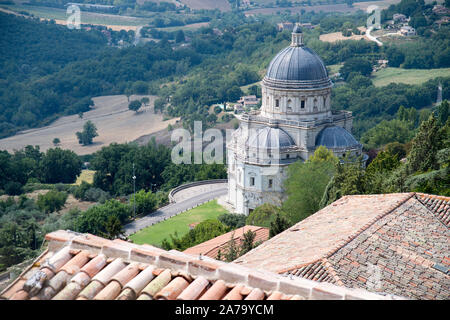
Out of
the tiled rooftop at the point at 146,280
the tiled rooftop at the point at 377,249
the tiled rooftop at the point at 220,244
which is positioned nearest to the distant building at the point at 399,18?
the tiled rooftop at the point at 220,244

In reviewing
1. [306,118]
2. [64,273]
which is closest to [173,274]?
[64,273]

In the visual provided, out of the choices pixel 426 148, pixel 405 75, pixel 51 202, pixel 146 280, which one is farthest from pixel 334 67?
pixel 146 280

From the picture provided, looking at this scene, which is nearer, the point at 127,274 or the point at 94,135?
the point at 127,274

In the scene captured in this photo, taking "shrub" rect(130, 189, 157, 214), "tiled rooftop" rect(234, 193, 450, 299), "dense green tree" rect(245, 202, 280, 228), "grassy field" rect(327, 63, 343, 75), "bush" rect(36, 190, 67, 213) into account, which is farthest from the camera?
"grassy field" rect(327, 63, 343, 75)

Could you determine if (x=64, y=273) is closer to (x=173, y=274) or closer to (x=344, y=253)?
(x=173, y=274)

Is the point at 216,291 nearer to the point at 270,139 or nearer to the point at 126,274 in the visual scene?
the point at 126,274

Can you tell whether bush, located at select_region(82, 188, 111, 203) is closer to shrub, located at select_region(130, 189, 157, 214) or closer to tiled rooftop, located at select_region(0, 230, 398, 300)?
shrub, located at select_region(130, 189, 157, 214)

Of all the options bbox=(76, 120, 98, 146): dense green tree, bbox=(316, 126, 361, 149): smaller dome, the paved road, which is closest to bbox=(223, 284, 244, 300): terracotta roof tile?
the paved road
